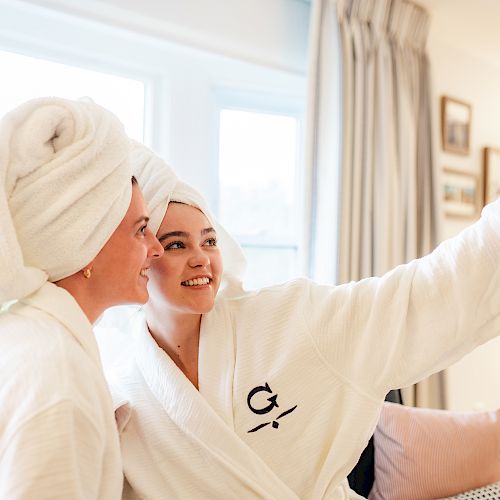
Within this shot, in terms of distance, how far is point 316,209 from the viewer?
2.46m

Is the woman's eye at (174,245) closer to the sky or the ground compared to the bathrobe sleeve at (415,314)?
closer to the sky

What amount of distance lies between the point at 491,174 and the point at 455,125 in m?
0.47

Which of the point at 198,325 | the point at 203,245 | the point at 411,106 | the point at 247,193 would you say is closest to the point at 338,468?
the point at 198,325

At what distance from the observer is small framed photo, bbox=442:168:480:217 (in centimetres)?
311

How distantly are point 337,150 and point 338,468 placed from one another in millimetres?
1471

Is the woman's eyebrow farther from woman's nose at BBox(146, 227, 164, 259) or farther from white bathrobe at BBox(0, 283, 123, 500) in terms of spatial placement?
white bathrobe at BBox(0, 283, 123, 500)

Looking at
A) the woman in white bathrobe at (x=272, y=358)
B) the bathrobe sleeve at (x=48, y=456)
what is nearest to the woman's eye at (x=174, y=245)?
the woman in white bathrobe at (x=272, y=358)

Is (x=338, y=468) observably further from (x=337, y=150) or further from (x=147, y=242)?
(x=337, y=150)

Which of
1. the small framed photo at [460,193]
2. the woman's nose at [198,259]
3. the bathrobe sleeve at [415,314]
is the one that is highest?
the small framed photo at [460,193]

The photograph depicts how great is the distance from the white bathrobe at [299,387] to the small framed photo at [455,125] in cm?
207

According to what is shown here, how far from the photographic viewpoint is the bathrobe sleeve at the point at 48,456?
70 centimetres

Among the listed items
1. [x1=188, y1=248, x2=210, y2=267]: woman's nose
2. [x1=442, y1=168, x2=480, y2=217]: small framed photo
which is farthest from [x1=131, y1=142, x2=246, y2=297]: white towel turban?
[x1=442, y1=168, x2=480, y2=217]: small framed photo

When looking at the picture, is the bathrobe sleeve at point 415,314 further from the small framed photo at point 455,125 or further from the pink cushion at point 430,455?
the small framed photo at point 455,125

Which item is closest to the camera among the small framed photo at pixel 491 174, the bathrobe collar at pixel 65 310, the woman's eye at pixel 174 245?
the bathrobe collar at pixel 65 310
